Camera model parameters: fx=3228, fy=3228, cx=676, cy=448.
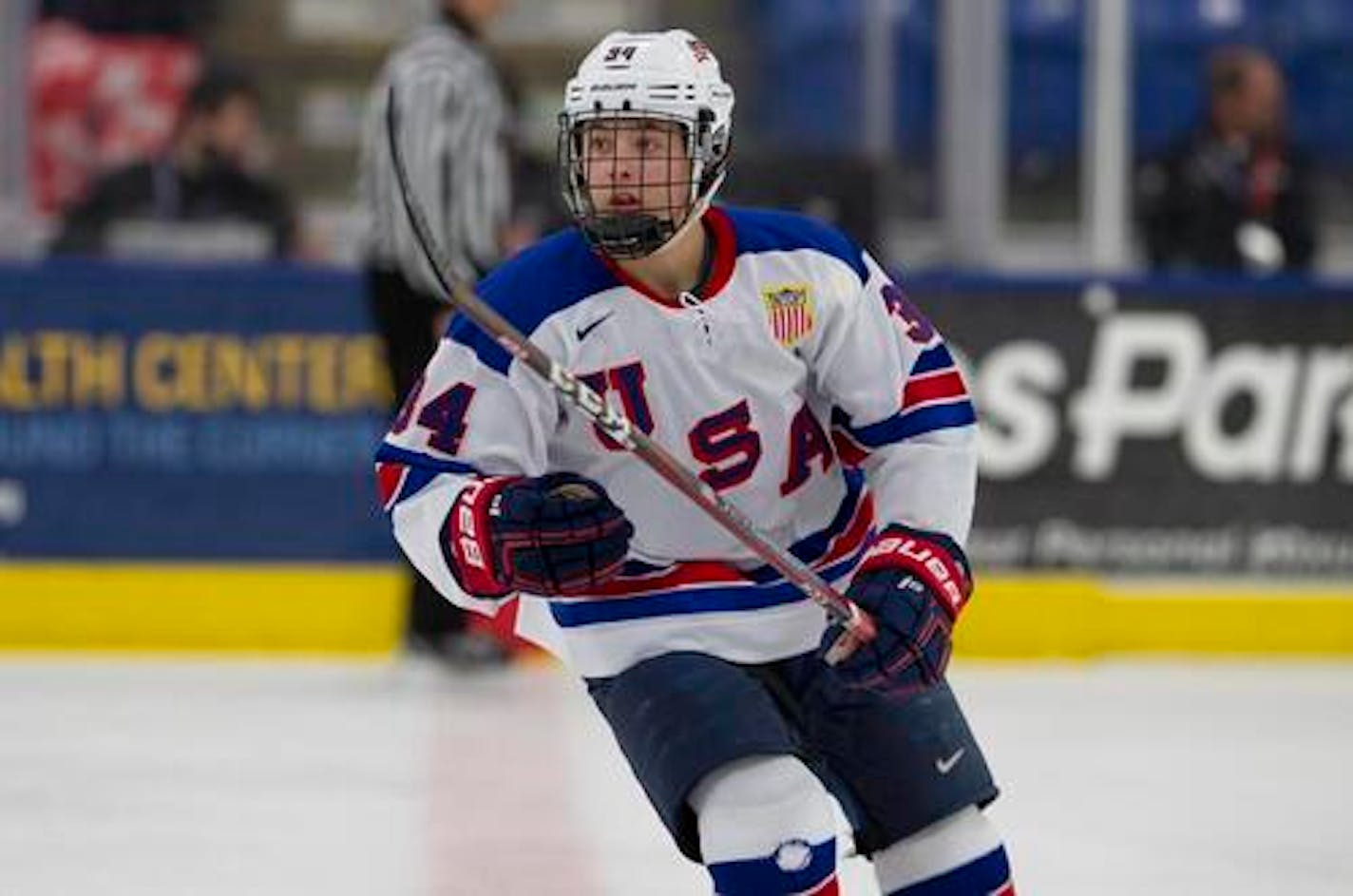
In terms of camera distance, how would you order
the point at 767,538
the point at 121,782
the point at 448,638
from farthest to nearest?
the point at 448,638
the point at 121,782
the point at 767,538

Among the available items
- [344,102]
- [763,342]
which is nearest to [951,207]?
[344,102]

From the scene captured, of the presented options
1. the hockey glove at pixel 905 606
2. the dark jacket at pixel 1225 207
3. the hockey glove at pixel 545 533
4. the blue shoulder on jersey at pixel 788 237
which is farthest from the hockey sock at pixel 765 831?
the dark jacket at pixel 1225 207

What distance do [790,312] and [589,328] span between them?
189 millimetres

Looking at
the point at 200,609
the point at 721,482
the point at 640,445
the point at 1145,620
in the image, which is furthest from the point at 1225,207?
the point at 640,445

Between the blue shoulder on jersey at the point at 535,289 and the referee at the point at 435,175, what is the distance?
256 centimetres

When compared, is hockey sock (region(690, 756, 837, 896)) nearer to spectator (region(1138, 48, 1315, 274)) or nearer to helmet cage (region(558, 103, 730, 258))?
helmet cage (region(558, 103, 730, 258))

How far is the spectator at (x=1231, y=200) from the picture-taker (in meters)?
7.12

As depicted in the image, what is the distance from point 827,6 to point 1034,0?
48cm

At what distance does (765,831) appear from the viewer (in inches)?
109

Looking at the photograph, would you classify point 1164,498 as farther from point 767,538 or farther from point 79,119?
point 767,538

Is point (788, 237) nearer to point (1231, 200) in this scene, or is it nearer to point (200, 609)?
point (200, 609)

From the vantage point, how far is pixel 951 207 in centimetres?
705

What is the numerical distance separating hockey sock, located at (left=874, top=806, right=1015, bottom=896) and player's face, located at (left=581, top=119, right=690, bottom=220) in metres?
0.60

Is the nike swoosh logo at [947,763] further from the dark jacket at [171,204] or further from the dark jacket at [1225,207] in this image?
the dark jacket at [1225,207]
